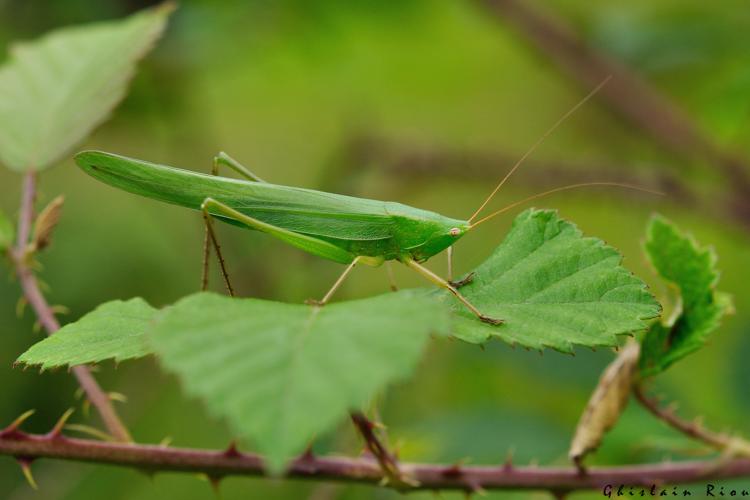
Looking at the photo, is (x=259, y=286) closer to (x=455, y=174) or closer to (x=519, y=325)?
(x=455, y=174)

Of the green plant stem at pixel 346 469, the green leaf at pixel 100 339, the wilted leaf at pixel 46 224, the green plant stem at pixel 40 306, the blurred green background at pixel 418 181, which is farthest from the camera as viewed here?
the blurred green background at pixel 418 181

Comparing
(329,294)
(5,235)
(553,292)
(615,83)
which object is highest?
(615,83)

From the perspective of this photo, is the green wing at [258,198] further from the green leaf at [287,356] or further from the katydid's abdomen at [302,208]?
the green leaf at [287,356]

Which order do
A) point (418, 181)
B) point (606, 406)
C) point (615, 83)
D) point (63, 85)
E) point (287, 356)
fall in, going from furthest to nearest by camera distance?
point (418, 181) < point (615, 83) < point (63, 85) < point (606, 406) < point (287, 356)

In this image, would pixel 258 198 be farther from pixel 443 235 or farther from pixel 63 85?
pixel 63 85

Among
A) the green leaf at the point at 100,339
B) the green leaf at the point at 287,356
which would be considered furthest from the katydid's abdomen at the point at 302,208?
the green leaf at the point at 287,356

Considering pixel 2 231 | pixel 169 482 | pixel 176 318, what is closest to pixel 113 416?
pixel 176 318

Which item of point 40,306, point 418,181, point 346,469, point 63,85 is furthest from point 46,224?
point 418,181
